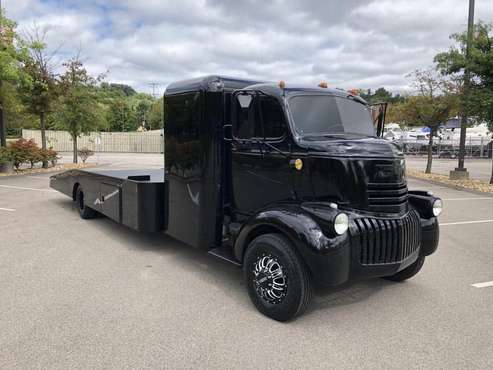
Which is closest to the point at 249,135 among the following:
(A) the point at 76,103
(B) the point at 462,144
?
(B) the point at 462,144

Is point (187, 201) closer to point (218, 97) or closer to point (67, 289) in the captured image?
point (218, 97)

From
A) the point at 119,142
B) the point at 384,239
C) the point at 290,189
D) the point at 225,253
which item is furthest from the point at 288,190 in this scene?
the point at 119,142

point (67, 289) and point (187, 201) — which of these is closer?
point (67, 289)

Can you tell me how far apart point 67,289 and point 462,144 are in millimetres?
16879

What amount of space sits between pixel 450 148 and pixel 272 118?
36445 millimetres

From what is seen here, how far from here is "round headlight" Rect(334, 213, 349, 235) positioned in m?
3.61

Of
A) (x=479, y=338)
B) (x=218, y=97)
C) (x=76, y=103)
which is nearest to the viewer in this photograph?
(x=479, y=338)

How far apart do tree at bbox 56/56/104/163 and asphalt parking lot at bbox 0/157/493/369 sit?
14911 millimetres

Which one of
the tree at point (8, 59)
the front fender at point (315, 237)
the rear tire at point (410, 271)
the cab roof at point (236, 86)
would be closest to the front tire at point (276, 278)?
the front fender at point (315, 237)

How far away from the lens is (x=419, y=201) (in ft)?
15.8

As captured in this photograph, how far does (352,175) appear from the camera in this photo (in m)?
3.92

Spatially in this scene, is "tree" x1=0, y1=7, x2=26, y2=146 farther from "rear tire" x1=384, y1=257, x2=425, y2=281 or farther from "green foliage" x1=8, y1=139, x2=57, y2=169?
"rear tire" x1=384, y1=257, x2=425, y2=281

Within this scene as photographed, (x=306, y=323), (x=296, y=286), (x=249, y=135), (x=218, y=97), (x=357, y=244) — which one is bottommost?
(x=306, y=323)

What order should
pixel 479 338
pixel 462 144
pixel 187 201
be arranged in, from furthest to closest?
pixel 462 144 → pixel 187 201 → pixel 479 338
